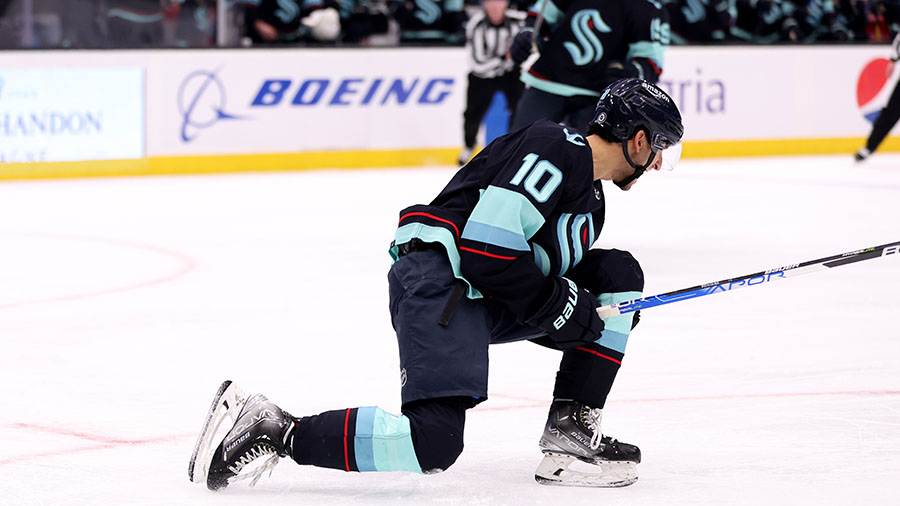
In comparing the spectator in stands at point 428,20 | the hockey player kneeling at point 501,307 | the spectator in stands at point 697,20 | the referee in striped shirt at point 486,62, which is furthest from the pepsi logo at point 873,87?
the hockey player kneeling at point 501,307

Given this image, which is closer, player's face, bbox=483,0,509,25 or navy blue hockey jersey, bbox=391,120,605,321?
navy blue hockey jersey, bbox=391,120,605,321

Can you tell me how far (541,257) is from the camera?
2.48 metres

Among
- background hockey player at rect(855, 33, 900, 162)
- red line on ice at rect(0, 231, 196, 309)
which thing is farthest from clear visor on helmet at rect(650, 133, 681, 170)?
background hockey player at rect(855, 33, 900, 162)

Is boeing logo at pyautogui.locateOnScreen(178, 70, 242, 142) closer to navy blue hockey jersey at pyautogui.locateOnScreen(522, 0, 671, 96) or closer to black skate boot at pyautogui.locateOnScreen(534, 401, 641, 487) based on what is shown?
navy blue hockey jersey at pyautogui.locateOnScreen(522, 0, 671, 96)

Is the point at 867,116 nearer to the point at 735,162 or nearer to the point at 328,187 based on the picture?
the point at 735,162

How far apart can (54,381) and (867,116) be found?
8.96 metres

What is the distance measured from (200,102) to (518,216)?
6688 mm

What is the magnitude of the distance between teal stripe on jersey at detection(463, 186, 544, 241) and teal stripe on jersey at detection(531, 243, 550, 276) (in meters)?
0.10

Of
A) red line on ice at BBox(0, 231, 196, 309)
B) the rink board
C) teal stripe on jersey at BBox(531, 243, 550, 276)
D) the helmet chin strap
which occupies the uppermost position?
the helmet chin strap

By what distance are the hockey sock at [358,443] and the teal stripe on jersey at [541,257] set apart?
0.36 m

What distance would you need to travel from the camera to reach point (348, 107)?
929 centimetres

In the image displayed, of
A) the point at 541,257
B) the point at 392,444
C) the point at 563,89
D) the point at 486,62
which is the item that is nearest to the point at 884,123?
the point at 486,62

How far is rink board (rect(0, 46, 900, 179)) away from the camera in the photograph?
820 cm

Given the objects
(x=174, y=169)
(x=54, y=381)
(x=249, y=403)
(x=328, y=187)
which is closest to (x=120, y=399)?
(x=54, y=381)
